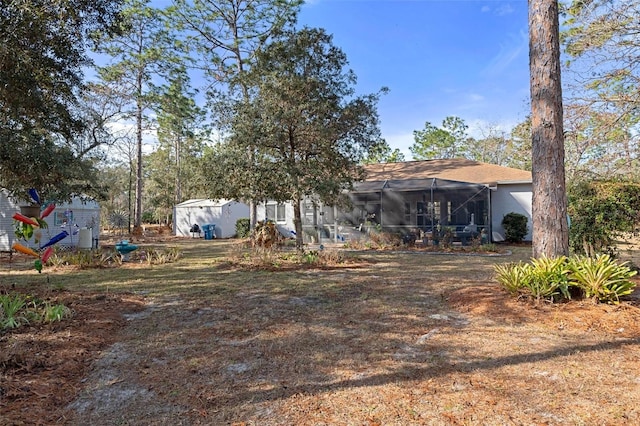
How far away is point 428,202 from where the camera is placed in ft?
59.7

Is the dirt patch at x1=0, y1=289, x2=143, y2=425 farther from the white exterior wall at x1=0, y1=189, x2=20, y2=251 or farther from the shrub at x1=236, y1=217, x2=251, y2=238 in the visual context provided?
the shrub at x1=236, y1=217, x2=251, y2=238

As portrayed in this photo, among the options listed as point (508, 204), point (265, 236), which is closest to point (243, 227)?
point (265, 236)

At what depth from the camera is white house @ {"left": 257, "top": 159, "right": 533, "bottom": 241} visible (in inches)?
611

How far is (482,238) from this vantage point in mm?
14289

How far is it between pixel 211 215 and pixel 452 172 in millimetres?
14744

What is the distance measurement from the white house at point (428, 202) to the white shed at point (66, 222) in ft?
28.4

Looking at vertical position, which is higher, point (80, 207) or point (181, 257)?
point (80, 207)

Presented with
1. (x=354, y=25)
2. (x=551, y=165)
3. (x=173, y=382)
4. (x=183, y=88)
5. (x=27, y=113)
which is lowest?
(x=173, y=382)

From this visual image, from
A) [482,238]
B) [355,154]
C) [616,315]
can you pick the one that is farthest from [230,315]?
[482,238]

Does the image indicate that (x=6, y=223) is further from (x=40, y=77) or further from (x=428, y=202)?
(x=428, y=202)

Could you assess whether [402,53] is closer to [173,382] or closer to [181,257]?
[181,257]

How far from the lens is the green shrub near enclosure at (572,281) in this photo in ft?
16.2

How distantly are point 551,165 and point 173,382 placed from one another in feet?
19.5

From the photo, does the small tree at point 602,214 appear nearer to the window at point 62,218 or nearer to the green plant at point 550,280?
the green plant at point 550,280
